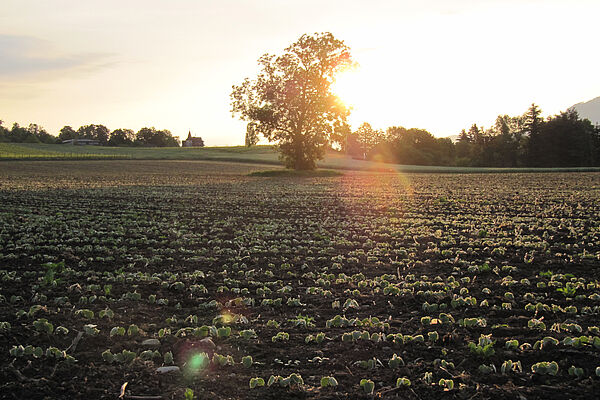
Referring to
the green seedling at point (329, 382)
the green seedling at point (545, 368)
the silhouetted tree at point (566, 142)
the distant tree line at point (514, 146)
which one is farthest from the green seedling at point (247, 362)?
the silhouetted tree at point (566, 142)

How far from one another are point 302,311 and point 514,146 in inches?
4175

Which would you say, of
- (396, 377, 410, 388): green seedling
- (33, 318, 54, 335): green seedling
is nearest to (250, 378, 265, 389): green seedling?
(396, 377, 410, 388): green seedling

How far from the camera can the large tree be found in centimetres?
5100

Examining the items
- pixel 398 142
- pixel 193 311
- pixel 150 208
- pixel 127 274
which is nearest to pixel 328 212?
pixel 150 208

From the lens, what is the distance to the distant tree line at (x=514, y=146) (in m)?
90.6

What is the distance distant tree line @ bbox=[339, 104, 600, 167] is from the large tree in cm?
2059

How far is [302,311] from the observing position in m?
7.57

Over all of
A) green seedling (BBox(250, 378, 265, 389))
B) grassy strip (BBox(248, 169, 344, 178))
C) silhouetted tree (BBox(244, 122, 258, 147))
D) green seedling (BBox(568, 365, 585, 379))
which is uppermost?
silhouetted tree (BBox(244, 122, 258, 147))

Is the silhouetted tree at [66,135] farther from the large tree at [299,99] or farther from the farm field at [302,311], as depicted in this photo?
the farm field at [302,311]

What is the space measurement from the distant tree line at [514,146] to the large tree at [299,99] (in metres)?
20.6

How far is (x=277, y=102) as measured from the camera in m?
50.9

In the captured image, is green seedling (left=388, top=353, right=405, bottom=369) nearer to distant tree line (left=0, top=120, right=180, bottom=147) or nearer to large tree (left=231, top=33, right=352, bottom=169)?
large tree (left=231, top=33, right=352, bottom=169)

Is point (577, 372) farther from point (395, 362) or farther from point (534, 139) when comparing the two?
point (534, 139)

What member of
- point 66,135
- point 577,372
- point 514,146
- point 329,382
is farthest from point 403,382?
point 66,135
